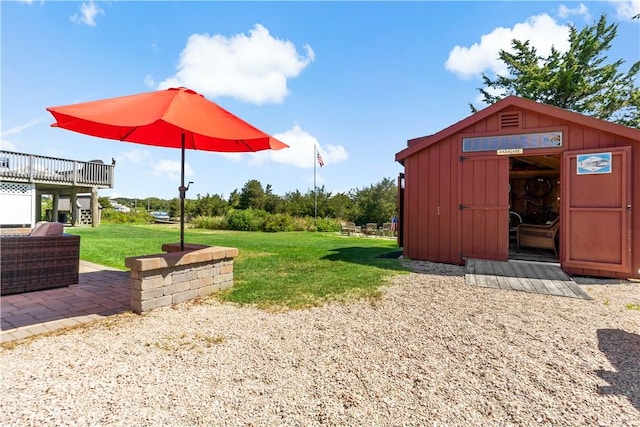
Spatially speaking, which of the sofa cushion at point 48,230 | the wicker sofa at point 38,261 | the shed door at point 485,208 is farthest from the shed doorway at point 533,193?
the sofa cushion at point 48,230

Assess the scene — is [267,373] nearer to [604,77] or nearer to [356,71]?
[356,71]

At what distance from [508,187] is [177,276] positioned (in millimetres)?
6095

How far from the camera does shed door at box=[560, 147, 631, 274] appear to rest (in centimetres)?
533

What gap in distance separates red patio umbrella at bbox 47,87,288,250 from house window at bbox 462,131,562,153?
4381 millimetres

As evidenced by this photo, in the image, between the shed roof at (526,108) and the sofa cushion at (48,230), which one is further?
the shed roof at (526,108)

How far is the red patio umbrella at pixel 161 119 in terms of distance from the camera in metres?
2.88

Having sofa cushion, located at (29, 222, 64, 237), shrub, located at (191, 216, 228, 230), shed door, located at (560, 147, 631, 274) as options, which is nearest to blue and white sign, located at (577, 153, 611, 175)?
shed door, located at (560, 147, 631, 274)

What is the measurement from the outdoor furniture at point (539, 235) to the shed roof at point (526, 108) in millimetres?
1815

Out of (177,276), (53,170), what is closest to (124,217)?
(53,170)

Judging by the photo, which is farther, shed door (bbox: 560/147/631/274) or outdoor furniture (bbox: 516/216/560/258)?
outdoor furniture (bbox: 516/216/560/258)

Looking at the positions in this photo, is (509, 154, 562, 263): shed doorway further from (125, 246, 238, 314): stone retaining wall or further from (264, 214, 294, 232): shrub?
(264, 214, 294, 232): shrub

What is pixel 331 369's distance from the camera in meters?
2.25

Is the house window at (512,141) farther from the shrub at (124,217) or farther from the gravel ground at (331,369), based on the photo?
the shrub at (124,217)

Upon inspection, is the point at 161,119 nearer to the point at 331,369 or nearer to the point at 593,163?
the point at 331,369
